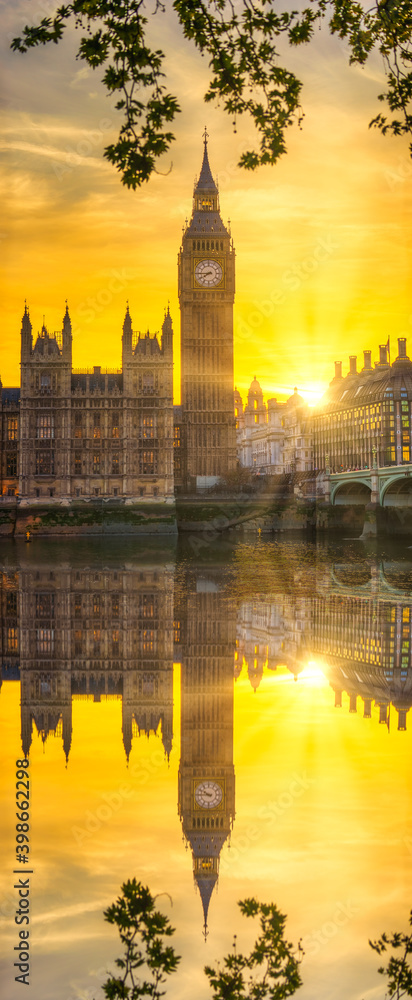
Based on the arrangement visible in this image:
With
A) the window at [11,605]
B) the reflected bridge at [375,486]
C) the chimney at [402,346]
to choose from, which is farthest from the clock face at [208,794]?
the chimney at [402,346]

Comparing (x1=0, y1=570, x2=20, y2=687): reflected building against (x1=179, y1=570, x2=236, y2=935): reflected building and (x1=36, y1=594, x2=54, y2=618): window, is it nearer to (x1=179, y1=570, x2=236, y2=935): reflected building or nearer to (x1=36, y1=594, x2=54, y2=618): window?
(x1=36, y1=594, x2=54, y2=618): window

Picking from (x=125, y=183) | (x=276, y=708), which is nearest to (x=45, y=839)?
(x=276, y=708)

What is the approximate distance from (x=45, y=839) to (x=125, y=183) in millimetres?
6162

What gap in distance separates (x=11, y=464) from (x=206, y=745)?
97904 millimetres

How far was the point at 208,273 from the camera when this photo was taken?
4710 inches

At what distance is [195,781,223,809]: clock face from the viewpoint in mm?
8531

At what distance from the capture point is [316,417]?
151125 mm

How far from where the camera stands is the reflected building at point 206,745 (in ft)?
25.8

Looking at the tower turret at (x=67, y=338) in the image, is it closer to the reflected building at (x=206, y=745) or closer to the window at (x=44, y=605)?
the window at (x=44, y=605)

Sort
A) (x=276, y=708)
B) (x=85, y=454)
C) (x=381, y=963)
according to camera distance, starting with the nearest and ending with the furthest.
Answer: (x=381, y=963)
(x=276, y=708)
(x=85, y=454)

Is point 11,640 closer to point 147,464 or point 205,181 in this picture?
point 147,464

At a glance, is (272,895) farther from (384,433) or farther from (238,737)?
(384,433)

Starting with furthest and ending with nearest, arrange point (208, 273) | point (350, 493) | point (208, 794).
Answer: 1. point (208, 273)
2. point (350, 493)
3. point (208, 794)

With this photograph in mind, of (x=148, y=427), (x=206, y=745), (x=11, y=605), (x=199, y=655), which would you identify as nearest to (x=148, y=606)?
(x=11, y=605)
